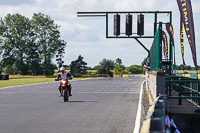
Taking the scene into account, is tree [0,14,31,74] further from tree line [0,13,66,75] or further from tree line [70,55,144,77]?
tree line [70,55,144,77]

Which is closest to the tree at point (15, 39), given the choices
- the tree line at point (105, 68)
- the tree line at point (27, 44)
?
the tree line at point (27, 44)

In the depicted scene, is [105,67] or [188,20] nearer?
[188,20]

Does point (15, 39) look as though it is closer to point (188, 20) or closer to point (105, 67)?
point (105, 67)

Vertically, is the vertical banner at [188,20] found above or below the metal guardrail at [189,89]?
above

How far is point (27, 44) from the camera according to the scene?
99.0m

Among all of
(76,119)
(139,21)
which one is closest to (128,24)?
(139,21)

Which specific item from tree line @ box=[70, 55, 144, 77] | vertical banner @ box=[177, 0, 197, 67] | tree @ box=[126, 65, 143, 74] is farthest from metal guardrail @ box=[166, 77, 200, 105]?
tree @ box=[126, 65, 143, 74]

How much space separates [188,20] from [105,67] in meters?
141

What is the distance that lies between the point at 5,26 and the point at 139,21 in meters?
73.5

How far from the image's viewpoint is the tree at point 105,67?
147663 millimetres

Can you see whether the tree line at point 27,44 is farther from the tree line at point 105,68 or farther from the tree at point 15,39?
the tree line at point 105,68

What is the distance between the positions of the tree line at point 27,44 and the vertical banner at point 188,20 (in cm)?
8791

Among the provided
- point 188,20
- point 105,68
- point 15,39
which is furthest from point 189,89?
point 105,68

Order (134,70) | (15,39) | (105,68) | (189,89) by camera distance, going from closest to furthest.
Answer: (189,89)
(15,39)
(105,68)
(134,70)
